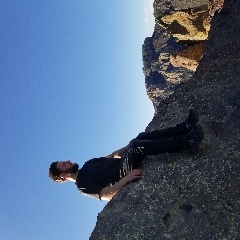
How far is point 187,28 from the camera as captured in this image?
25.1 metres

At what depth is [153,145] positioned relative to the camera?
12.3m

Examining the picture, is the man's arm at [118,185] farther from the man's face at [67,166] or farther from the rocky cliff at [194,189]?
the man's face at [67,166]

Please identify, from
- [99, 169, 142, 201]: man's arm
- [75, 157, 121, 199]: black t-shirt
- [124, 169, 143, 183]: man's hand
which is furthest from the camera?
[75, 157, 121, 199]: black t-shirt

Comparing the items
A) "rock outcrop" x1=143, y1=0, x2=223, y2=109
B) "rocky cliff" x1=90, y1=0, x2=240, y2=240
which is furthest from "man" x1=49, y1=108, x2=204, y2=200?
"rock outcrop" x1=143, y1=0, x2=223, y2=109

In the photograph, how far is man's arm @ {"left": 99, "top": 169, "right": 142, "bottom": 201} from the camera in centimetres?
1221

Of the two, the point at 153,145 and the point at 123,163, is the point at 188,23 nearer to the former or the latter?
the point at 153,145

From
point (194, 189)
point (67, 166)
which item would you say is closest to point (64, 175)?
point (67, 166)

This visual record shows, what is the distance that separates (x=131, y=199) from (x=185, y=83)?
760 cm

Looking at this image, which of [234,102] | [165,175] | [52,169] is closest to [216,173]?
[165,175]

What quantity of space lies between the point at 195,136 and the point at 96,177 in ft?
12.7

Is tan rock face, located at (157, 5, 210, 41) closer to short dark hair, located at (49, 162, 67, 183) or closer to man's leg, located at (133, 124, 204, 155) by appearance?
man's leg, located at (133, 124, 204, 155)

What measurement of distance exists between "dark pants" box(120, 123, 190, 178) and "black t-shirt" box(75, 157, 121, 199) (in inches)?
16.8

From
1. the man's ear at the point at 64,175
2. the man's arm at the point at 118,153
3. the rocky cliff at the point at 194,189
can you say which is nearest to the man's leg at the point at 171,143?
the rocky cliff at the point at 194,189

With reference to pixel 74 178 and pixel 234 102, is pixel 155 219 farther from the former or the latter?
pixel 234 102
